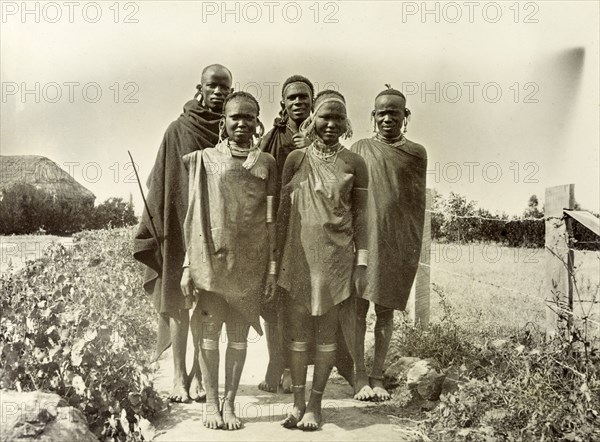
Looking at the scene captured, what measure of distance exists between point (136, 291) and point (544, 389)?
429cm

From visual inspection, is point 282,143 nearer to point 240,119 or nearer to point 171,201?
point 240,119

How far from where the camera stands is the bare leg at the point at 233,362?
324cm

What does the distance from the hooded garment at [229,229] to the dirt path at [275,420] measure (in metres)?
0.64

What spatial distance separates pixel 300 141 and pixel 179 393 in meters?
1.87

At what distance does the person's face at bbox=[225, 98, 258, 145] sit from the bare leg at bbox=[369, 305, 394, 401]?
163 centimetres

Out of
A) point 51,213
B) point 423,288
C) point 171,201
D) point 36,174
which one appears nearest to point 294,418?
point 171,201

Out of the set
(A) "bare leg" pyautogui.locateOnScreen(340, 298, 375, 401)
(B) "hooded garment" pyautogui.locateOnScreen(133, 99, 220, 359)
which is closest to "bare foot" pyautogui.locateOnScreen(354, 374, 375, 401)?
(A) "bare leg" pyautogui.locateOnScreen(340, 298, 375, 401)

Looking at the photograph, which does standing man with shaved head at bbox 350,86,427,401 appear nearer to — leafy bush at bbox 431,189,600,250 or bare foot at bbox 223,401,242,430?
bare foot at bbox 223,401,242,430

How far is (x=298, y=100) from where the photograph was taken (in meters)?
3.72

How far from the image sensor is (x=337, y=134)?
10.8 ft

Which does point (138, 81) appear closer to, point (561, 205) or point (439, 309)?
point (561, 205)

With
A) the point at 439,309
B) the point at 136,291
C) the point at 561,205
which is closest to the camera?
the point at 561,205

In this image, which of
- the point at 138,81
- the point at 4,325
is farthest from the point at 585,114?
the point at 4,325

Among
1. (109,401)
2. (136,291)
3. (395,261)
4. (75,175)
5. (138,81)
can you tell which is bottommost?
(109,401)
